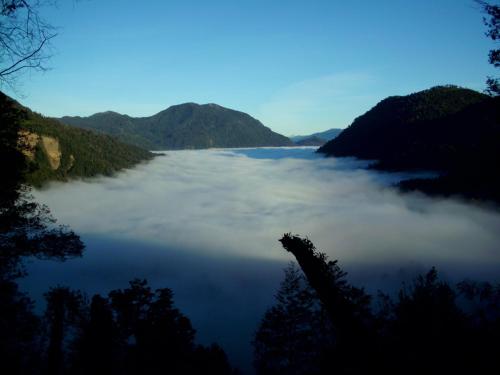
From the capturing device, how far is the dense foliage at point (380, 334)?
3.65m

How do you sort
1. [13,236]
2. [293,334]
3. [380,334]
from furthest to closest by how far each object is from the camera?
[293,334]
[380,334]
[13,236]

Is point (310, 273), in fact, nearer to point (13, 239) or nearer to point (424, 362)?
point (424, 362)

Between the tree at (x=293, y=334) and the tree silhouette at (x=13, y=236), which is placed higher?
the tree silhouette at (x=13, y=236)

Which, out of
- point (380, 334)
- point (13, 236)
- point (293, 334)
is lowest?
point (293, 334)

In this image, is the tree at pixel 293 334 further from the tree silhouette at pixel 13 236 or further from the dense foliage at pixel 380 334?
the tree silhouette at pixel 13 236

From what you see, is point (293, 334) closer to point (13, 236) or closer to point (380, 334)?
point (380, 334)

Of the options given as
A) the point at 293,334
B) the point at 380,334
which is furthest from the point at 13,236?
the point at 293,334

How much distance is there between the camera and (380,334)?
709 inches

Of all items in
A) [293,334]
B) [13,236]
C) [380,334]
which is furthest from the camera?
[293,334]

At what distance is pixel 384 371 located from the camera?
332cm

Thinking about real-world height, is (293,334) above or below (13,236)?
below

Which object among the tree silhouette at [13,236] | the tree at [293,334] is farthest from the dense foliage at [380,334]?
the tree silhouette at [13,236]

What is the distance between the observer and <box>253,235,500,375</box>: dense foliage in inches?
144

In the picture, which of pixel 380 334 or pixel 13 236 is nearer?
pixel 13 236
